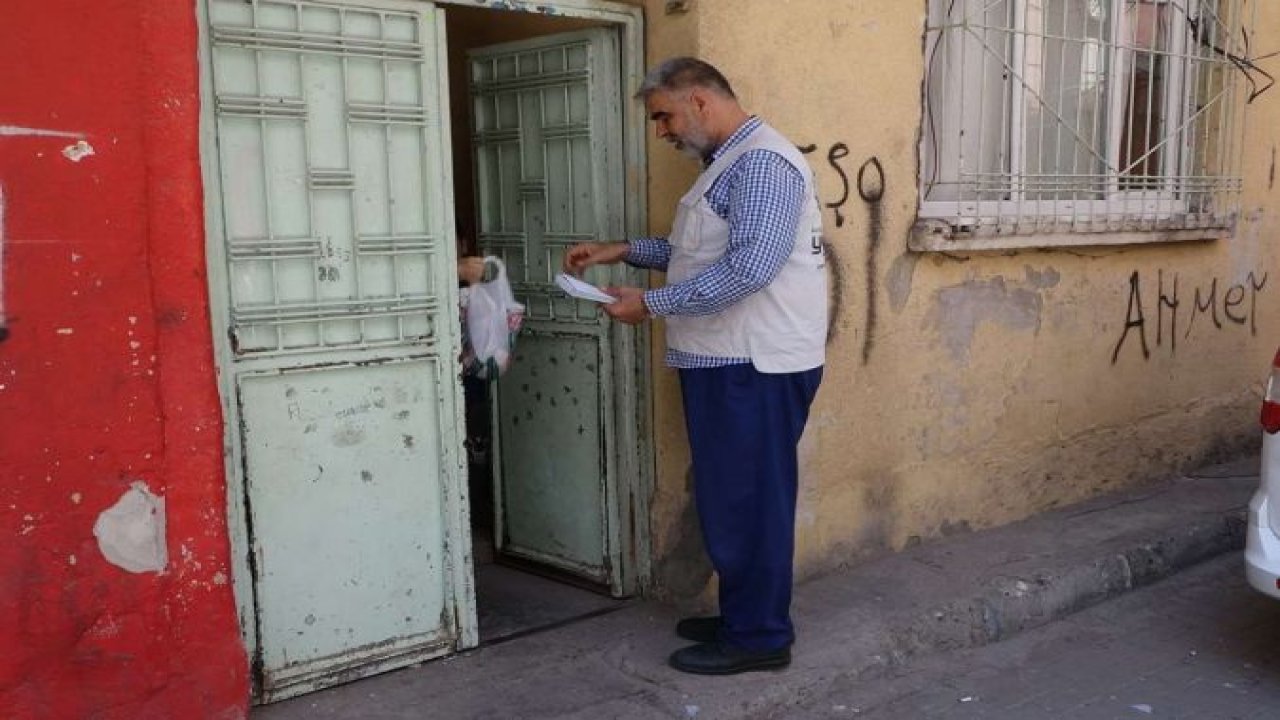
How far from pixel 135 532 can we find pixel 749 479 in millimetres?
1647

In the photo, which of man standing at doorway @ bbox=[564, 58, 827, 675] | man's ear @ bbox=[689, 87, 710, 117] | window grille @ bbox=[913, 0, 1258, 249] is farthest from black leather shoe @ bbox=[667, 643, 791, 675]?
window grille @ bbox=[913, 0, 1258, 249]

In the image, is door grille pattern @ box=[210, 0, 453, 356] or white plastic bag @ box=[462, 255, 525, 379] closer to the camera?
door grille pattern @ box=[210, 0, 453, 356]

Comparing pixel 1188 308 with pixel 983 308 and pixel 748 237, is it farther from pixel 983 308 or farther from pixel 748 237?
pixel 748 237

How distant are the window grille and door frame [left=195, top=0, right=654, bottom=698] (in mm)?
1241

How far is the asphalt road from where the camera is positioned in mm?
3520

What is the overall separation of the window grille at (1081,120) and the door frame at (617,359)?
4.07 ft

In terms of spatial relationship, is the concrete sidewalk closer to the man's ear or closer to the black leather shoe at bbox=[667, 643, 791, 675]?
the black leather shoe at bbox=[667, 643, 791, 675]

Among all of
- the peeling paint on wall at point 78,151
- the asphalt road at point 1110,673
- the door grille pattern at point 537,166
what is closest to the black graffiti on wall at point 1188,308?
the asphalt road at point 1110,673

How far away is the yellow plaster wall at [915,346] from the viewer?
155 inches

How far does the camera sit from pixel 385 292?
334 cm

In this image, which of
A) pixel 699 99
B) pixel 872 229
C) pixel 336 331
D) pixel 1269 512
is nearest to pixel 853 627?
pixel 1269 512

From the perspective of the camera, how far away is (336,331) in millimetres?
3258

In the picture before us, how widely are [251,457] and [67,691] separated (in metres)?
0.72

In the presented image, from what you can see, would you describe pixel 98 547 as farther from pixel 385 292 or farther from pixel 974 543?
pixel 974 543
